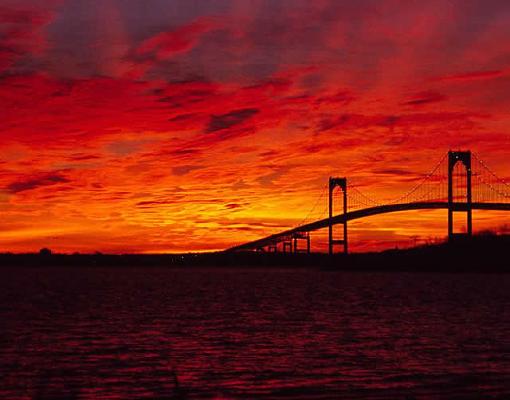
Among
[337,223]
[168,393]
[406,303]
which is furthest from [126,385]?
[337,223]

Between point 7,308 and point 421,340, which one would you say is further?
point 7,308

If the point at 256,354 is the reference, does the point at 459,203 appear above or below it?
above

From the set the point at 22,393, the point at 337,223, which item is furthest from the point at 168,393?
the point at 337,223

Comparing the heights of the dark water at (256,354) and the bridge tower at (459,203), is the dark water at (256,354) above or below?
below

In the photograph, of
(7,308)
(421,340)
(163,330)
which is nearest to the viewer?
(421,340)

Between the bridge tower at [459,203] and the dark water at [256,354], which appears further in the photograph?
the bridge tower at [459,203]

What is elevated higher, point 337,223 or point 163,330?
point 337,223

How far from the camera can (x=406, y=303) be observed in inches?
2216

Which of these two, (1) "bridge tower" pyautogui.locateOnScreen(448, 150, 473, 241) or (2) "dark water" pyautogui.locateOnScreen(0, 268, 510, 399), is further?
(1) "bridge tower" pyautogui.locateOnScreen(448, 150, 473, 241)

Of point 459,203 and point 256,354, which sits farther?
point 459,203

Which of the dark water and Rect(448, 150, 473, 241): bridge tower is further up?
Rect(448, 150, 473, 241): bridge tower

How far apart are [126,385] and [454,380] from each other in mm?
7534

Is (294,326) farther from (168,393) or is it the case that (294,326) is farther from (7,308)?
(7,308)

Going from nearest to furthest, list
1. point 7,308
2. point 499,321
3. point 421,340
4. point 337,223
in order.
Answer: point 421,340
point 499,321
point 7,308
point 337,223
